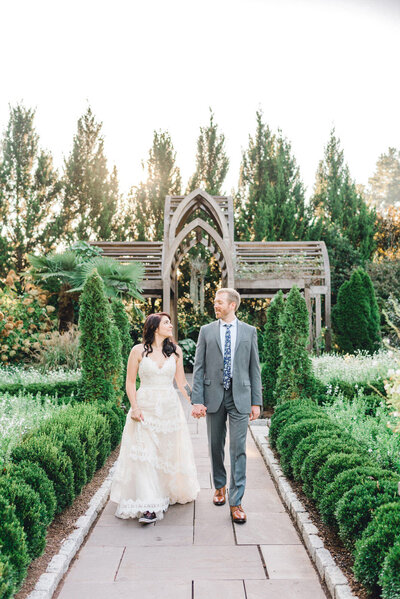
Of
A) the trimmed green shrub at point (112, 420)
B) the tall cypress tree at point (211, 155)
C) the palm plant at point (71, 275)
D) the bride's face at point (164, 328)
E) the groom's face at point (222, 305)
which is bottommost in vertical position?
the trimmed green shrub at point (112, 420)

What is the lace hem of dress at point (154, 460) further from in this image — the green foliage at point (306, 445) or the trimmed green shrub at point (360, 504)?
the trimmed green shrub at point (360, 504)

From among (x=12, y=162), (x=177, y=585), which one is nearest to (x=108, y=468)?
(x=177, y=585)

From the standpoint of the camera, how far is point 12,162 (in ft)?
65.7

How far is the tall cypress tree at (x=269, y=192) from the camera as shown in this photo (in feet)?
63.4

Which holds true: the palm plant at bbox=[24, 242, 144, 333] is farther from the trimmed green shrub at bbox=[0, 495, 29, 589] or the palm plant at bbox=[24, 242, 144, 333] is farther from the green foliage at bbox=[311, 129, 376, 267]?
the green foliage at bbox=[311, 129, 376, 267]

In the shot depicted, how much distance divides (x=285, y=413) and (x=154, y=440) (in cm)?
230

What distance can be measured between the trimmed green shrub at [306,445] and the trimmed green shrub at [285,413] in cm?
88

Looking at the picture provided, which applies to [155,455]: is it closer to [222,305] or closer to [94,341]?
[222,305]

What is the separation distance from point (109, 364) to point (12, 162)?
16.0 m

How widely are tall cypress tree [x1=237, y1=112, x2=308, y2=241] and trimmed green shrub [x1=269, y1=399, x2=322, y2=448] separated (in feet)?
43.2

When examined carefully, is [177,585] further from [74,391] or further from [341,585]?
[74,391]

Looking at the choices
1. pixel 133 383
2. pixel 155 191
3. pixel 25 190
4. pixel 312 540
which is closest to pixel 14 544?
pixel 133 383

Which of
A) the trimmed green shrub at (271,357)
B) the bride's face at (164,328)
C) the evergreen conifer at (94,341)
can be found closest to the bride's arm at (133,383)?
the bride's face at (164,328)

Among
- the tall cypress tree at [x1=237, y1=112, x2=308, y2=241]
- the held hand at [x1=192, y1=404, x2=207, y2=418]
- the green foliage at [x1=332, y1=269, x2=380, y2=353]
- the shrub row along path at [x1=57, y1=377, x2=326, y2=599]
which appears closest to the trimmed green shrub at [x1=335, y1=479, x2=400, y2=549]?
the shrub row along path at [x1=57, y1=377, x2=326, y2=599]
